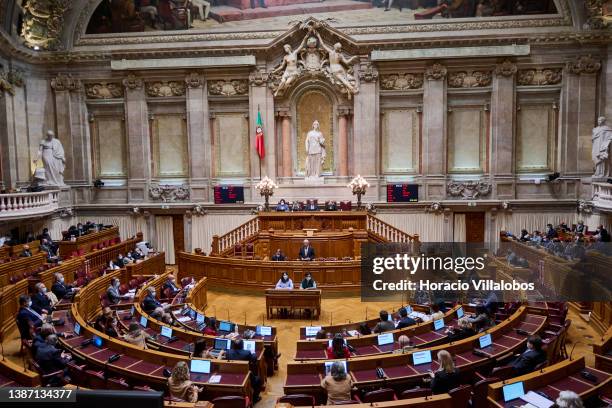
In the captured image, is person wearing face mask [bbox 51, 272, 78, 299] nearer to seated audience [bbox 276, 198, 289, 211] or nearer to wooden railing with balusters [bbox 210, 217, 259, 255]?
wooden railing with balusters [bbox 210, 217, 259, 255]

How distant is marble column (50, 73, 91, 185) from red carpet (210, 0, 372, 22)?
723 centimetres

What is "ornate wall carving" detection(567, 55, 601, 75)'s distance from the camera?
727 inches

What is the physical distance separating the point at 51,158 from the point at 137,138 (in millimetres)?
3637

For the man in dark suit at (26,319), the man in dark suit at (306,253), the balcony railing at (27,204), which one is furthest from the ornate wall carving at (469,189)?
the balcony railing at (27,204)

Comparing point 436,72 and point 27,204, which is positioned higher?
point 436,72

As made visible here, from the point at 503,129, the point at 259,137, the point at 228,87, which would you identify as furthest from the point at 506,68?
the point at 228,87

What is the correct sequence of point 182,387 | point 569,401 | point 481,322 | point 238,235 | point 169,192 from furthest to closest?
point 169,192 < point 238,235 < point 481,322 < point 182,387 < point 569,401

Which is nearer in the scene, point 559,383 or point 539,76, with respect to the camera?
point 559,383

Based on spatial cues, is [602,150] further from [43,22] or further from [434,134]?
[43,22]

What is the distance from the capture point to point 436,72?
1934 cm

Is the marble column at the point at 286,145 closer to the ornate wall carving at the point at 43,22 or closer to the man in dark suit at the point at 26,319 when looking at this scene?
the ornate wall carving at the point at 43,22

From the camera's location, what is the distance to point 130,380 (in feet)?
23.5

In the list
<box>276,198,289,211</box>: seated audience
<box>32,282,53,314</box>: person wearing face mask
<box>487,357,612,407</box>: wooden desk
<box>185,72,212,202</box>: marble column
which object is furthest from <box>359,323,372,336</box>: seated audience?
<box>185,72,212,202</box>: marble column

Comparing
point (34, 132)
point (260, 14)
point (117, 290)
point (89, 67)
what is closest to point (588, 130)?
point (260, 14)
